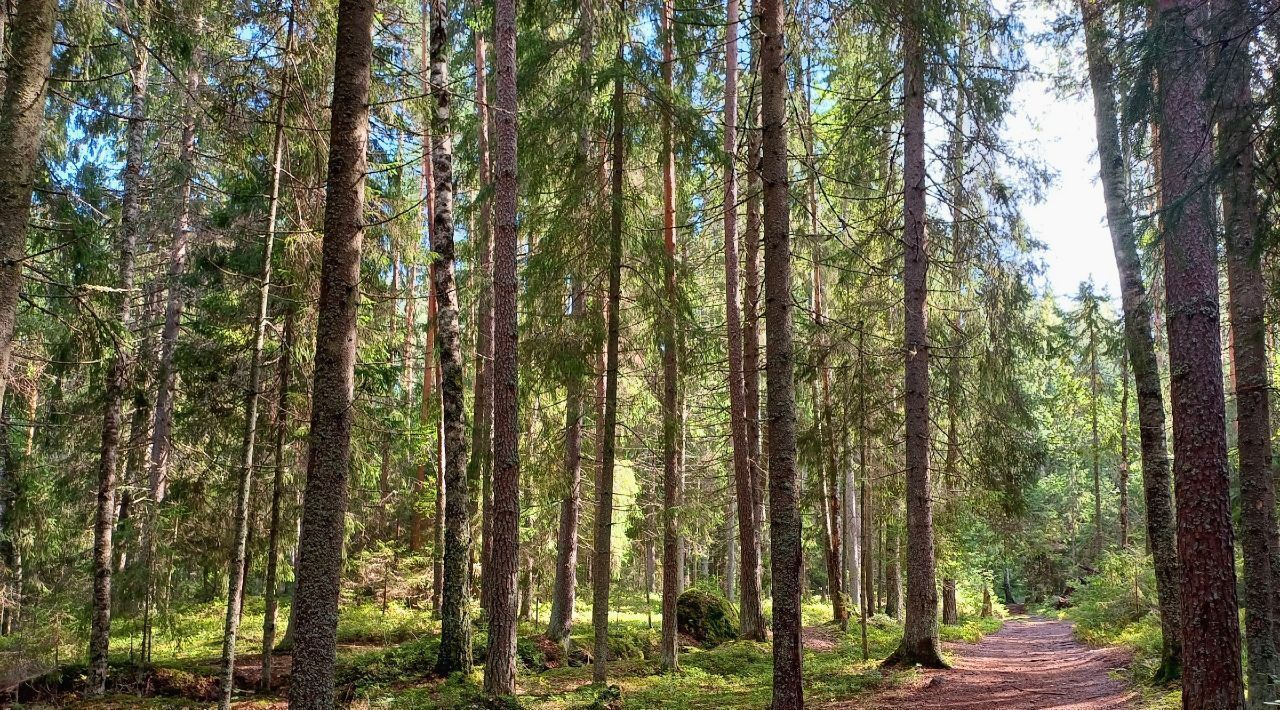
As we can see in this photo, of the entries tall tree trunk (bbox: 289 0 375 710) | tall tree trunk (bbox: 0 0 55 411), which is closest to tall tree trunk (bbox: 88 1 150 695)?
tall tree trunk (bbox: 0 0 55 411)

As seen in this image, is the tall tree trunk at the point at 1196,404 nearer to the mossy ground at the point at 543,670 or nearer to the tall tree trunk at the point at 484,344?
the mossy ground at the point at 543,670

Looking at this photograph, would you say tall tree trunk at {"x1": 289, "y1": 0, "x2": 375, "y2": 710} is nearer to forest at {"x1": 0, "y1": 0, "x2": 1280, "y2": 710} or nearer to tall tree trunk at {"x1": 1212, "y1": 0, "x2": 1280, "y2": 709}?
forest at {"x1": 0, "y1": 0, "x2": 1280, "y2": 710}

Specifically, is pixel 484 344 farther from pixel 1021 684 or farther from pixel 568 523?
pixel 1021 684

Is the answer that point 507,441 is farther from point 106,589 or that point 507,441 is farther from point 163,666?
point 163,666

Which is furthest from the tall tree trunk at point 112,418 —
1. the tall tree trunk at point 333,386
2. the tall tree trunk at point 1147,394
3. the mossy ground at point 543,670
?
the tall tree trunk at point 1147,394

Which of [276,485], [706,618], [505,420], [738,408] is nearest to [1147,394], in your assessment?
[738,408]

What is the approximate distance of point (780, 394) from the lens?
7.18m

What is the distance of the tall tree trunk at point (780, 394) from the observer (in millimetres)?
6996

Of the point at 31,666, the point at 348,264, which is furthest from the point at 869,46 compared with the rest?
the point at 31,666

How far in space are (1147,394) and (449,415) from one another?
934 centimetres

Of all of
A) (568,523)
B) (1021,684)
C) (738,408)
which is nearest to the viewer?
(1021,684)

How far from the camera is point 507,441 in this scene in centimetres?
830

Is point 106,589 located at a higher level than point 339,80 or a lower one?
lower

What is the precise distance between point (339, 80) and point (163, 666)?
11.7 meters
